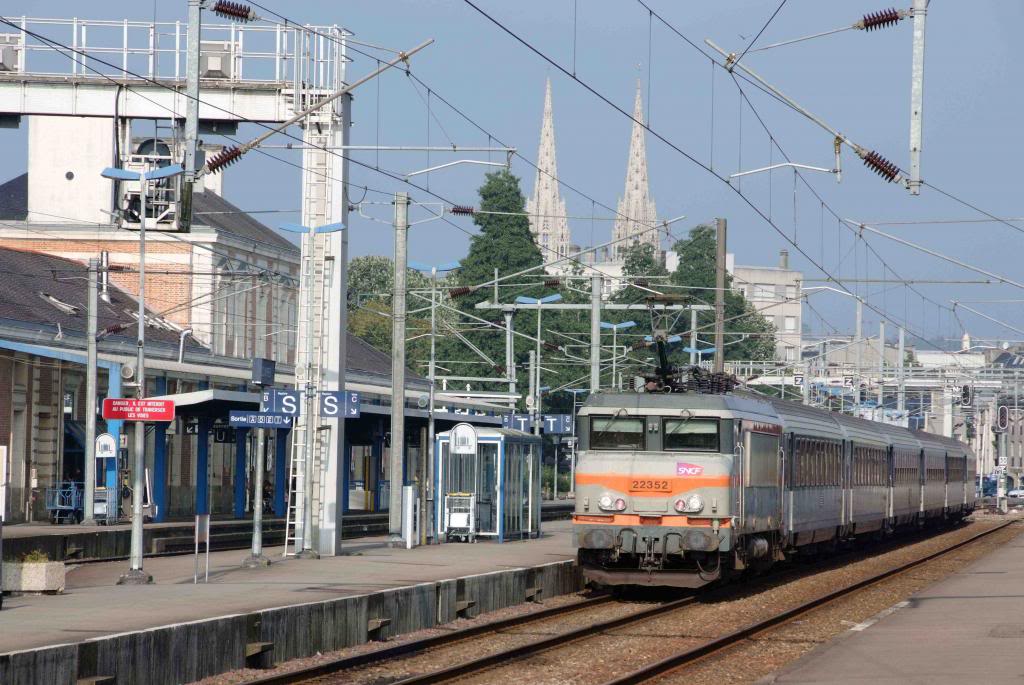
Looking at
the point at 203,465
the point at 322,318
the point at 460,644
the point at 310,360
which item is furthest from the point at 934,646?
the point at 203,465

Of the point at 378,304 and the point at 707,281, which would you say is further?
the point at 378,304

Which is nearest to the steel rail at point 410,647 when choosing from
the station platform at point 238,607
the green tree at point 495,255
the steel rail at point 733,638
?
the station platform at point 238,607

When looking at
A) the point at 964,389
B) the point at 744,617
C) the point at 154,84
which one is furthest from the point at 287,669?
the point at 964,389

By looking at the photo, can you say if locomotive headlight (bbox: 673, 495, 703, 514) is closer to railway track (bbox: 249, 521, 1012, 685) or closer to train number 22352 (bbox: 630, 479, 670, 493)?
train number 22352 (bbox: 630, 479, 670, 493)

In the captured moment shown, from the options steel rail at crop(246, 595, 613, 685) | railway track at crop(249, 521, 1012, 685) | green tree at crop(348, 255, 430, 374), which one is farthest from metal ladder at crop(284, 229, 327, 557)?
green tree at crop(348, 255, 430, 374)

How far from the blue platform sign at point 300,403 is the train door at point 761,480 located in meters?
6.07

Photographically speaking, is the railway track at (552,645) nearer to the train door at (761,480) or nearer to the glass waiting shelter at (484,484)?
the train door at (761,480)

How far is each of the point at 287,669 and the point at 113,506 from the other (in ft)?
87.6

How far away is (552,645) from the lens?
18.4 metres

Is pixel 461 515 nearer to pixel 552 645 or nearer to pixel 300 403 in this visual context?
pixel 300 403

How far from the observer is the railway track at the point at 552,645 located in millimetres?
15508

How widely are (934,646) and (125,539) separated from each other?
2029cm

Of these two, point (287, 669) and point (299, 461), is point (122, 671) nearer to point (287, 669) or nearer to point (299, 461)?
point (287, 669)

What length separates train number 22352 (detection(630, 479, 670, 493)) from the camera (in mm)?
23984
